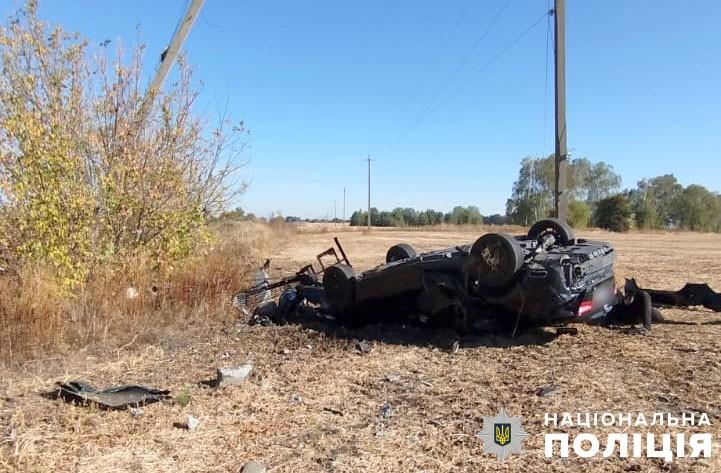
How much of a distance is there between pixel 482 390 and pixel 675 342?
276 cm

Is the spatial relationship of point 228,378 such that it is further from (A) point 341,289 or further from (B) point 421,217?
(B) point 421,217

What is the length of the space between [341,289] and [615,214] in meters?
66.8

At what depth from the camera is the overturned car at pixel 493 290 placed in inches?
212

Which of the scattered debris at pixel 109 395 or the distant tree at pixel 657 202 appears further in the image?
the distant tree at pixel 657 202

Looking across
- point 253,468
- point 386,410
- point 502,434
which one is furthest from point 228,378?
point 502,434

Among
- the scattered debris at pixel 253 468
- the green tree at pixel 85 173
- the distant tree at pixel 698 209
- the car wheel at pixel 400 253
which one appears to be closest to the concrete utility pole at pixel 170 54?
the green tree at pixel 85 173

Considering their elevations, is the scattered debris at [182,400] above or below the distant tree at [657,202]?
below

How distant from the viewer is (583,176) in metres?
92.4

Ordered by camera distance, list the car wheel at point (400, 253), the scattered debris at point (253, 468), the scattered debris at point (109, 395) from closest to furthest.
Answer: the scattered debris at point (253, 468) → the scattered debris at point (109, 395) → the car wheel at point (400, 253)

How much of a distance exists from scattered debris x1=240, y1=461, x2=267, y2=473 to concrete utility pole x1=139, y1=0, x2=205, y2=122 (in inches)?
230

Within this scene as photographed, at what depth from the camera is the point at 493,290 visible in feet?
18.6

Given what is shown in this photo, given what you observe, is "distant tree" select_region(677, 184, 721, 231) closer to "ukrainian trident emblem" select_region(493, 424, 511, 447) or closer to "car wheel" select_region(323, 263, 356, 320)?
"car wheel" select_region(323, 263, 356, 320)

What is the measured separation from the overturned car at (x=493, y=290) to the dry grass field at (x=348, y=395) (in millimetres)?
299

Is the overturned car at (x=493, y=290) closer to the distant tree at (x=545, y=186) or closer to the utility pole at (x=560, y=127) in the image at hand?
the utility pole at (x=560, y=127)
